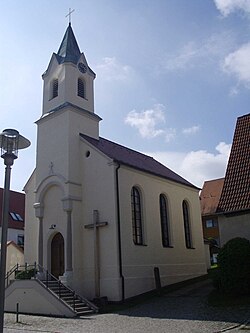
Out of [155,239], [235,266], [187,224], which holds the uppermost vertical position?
[187,224]

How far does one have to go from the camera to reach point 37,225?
2489 centimetres

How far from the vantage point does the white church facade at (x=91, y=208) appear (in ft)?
69.8

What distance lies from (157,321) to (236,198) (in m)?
6.65

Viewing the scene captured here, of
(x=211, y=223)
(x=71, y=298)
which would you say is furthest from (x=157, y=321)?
(x=211, y=223)

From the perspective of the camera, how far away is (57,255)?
23344mm

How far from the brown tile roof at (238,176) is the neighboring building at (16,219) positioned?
2689cm

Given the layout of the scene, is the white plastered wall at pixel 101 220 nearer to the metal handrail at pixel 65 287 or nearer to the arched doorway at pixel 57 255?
the metal handrail at pixel 65 287

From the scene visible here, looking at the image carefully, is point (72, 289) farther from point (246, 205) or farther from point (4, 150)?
point (4, 150)

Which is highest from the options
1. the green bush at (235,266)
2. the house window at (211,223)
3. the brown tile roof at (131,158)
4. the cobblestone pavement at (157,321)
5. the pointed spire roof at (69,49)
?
the pointed spire roof at (69,49)

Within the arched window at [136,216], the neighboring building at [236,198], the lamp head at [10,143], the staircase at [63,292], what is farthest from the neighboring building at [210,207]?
the lamp head at [10,143]

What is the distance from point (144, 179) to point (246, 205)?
8.64m

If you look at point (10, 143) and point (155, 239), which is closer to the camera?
point (10, 143)

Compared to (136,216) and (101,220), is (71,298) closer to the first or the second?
(101,220)

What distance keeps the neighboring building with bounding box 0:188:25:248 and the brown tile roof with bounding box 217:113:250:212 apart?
2689cm
